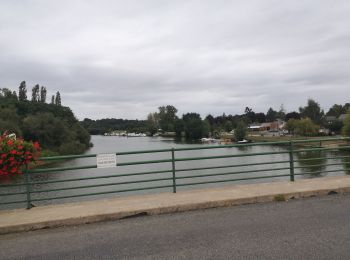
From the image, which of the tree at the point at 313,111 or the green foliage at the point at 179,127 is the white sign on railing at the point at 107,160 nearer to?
the tree at the point at 313,111

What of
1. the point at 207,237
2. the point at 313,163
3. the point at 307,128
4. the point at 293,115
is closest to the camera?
the point at 207,237

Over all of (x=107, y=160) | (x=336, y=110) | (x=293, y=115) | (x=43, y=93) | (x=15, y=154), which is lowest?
(x=107, y=160)

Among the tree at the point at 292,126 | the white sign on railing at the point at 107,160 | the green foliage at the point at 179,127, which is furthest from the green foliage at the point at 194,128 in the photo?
the white sign on railing at the point at 107,160

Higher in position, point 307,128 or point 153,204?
point 307,128

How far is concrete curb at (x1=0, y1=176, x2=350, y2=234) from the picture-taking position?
23.1ft

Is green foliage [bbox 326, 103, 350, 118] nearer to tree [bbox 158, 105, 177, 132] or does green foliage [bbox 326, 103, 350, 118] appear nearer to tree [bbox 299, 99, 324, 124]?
tree [bbox 299, 99, 324, 124]

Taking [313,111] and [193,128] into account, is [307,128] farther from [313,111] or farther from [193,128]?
[193,128]

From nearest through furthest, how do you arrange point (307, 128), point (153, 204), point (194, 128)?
point (153, 204)
point (307, 128)
point (194, 128)

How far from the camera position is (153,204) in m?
7.87

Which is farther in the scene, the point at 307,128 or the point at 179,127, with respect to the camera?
the point at 179,127

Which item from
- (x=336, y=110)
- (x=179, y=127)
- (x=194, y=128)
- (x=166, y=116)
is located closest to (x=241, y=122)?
(x=194, y=128)

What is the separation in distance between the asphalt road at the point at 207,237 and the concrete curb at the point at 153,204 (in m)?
0.20

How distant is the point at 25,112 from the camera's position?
11581 centimetres

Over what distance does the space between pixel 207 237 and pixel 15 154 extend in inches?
155
